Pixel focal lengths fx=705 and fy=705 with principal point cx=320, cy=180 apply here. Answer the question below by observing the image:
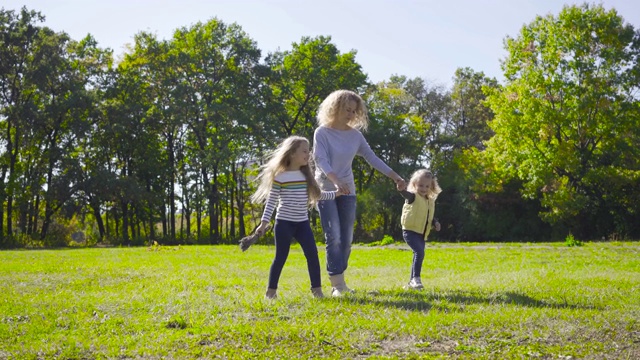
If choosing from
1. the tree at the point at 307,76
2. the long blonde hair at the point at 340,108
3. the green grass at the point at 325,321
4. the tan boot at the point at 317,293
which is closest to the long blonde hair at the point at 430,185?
the green grass at the point at 325,321

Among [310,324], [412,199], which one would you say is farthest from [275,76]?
[310,324]

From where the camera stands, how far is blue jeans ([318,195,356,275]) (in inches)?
349

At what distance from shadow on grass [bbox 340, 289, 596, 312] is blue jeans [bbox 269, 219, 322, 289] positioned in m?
0.56

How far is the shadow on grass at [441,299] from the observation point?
7.89 metres

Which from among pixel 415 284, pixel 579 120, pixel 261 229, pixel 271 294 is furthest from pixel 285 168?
pixel 579 120

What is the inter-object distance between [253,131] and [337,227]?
3841 cm

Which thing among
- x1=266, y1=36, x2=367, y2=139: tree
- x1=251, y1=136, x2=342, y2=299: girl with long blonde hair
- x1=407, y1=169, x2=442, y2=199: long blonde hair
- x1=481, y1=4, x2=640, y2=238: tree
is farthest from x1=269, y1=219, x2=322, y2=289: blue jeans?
x1=266, y1=36, x2=367, y2=139: tree

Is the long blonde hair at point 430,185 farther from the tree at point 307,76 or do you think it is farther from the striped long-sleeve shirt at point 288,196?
the tree at point 307,76

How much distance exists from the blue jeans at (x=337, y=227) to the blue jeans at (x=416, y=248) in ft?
5.29

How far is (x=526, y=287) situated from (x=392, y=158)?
136 feet

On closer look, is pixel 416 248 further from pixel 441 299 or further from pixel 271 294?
pixel 271 294

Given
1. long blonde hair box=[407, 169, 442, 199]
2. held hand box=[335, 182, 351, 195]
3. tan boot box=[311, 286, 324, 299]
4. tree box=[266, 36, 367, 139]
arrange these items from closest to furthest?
tan boot box=[311, 286, 324, 299]
held hand box=[335, 182, 351, 195]
long blonde hair box=[407, 169, 442, 199]
tree box=[266, 36, 367, 139]

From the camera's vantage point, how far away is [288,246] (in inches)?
337

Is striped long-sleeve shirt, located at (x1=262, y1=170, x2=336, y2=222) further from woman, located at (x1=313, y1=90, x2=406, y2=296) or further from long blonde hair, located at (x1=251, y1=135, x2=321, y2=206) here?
woman, located at (x1=313, y1=90, x2=406, y2=296)
